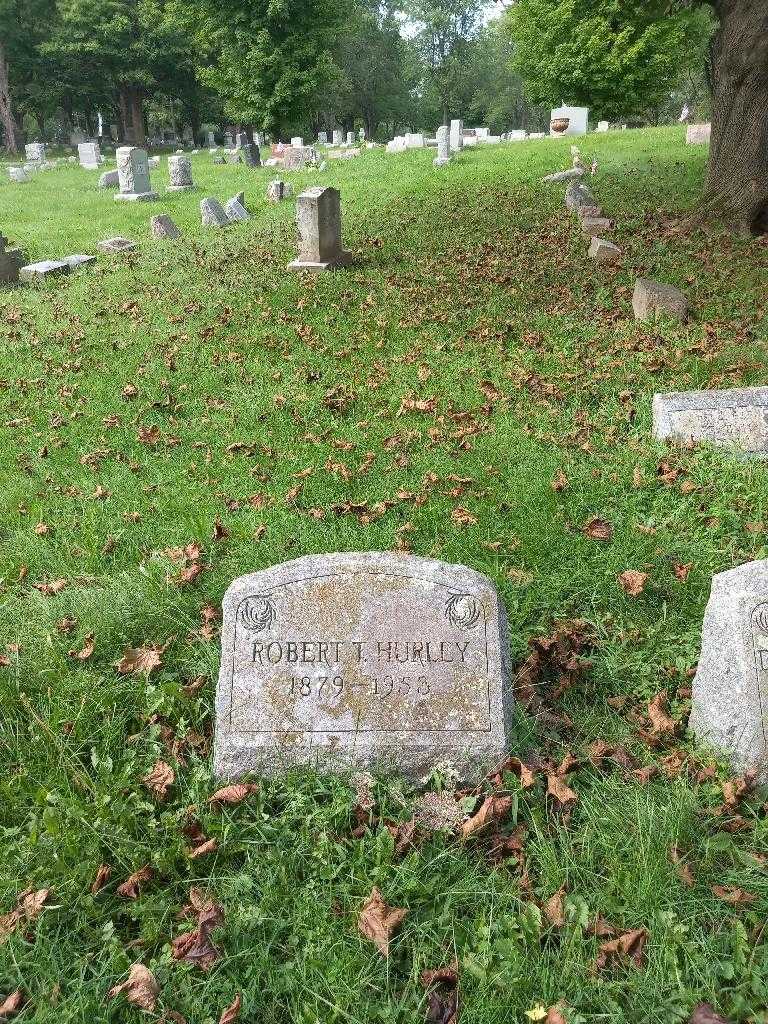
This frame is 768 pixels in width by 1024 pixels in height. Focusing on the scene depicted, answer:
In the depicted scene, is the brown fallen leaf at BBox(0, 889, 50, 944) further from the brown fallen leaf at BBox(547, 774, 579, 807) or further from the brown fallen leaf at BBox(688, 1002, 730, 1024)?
the brown fallen leaf at BBox(688, 1002, 730, 1024)

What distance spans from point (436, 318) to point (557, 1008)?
23.8 feet

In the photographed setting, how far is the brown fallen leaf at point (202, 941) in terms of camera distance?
232 cm

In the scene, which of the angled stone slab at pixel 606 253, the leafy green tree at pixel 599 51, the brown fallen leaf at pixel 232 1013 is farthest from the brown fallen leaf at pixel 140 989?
the leafy green tree at pixel 599 51

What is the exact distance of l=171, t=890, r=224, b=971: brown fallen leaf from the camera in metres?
2.32

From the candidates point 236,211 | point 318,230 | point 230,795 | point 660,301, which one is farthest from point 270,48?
point 230,795

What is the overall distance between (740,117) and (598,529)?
32.0ft

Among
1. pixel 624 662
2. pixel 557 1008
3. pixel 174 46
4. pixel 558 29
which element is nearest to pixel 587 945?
pixel 557 1008

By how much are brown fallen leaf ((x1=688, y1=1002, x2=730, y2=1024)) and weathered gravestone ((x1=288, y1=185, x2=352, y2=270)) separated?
991 cm

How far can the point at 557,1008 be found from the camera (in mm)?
2098

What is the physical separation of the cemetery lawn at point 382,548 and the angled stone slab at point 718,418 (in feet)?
0.60

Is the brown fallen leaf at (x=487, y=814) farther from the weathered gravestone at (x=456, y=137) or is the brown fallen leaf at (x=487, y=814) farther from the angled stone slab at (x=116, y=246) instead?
the weathered gravestone at (x=456, y=137)

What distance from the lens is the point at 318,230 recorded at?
10320mm

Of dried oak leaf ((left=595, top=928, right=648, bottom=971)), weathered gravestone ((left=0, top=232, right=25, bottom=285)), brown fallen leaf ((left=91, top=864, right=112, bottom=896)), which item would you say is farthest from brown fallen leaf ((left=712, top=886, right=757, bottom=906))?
weathered gravestone ((left=0, top=232, right=25, bottom=285))

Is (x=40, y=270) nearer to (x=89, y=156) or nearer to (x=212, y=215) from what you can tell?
(x=212, y=215)
